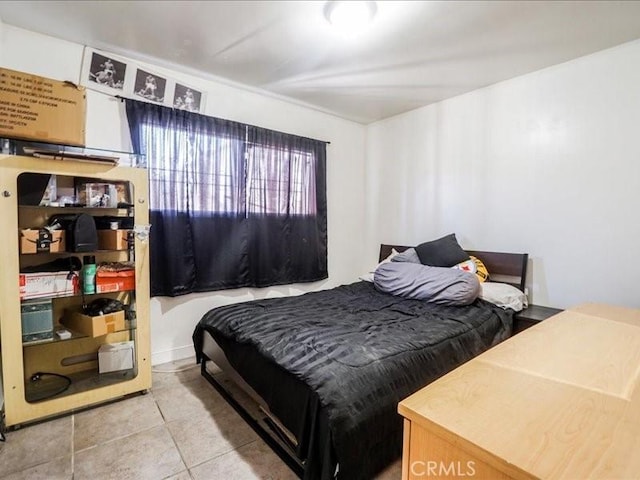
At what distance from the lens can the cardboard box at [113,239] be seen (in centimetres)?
214

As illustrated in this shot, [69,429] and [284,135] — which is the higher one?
[284,135]

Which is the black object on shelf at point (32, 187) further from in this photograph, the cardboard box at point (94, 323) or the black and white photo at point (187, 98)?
the black and white photo at point (187, 98)


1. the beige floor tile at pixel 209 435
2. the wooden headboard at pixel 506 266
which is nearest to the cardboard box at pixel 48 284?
the beige floor tile at pixel 209 435

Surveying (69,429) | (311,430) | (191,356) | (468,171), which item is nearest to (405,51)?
(468,171)

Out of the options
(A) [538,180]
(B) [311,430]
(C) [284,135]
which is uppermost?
(C) [284,135]

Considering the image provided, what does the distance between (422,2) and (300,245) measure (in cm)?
228

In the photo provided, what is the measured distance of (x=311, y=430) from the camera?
133 centimetres

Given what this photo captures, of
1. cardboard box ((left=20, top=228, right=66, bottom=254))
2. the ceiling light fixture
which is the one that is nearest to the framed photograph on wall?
cardboard box ((left=20, top=228, right=66, bottom=254))

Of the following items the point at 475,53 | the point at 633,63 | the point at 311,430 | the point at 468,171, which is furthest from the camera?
the point at 468,171

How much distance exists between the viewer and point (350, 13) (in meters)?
1.87

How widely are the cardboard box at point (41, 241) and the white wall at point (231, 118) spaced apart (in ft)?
2.55

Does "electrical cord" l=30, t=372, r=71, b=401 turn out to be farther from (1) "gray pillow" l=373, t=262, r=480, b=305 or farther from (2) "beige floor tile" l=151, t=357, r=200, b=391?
(1) "gray pillow" l=373, t=262, r=480, b=305

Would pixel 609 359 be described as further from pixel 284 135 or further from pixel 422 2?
pixel 284 135

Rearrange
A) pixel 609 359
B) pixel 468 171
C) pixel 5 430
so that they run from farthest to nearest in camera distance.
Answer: pixel 468 171, pixel 5 430, pixel 609 359
